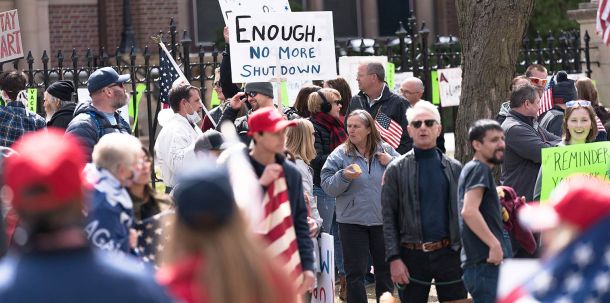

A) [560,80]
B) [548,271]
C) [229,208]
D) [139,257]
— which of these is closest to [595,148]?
[560,80]

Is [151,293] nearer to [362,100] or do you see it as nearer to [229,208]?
[229,208]

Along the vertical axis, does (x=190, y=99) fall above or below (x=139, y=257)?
above

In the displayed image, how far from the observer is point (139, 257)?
6.13 metres

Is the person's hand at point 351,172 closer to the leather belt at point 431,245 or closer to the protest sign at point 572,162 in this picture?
the protest sign at point 572,162

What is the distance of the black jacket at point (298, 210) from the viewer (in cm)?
678

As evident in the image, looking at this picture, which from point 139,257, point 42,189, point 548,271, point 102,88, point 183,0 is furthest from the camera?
point 183,0

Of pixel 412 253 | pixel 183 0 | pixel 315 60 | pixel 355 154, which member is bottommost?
pixel 412 253

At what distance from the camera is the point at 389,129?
34.5ft

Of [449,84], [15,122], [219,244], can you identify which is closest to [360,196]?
[15,122]

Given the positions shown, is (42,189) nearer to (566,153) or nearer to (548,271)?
(548,271)

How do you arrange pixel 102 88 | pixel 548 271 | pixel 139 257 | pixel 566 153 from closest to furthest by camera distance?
pixel 548 271, pixel 139 257, pixel 102 88, pixel 566 153

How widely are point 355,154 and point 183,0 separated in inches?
586

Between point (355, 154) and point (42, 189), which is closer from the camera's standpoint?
point (42, 189)

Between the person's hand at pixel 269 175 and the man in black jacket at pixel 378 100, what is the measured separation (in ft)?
13.8
